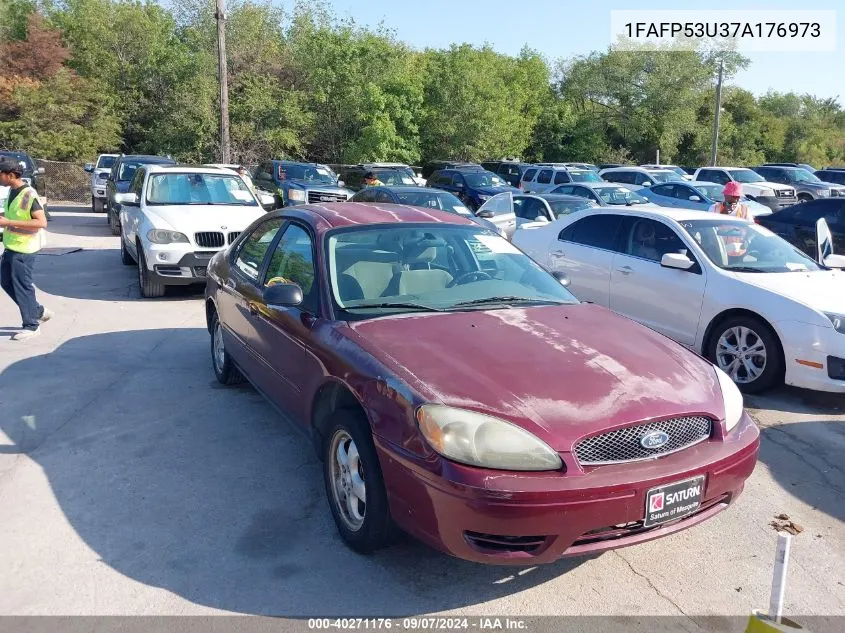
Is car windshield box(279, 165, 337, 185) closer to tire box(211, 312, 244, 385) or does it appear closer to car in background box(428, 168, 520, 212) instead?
car in background box(428, 168, 520, 212)

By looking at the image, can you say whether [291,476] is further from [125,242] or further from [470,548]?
[125,242]

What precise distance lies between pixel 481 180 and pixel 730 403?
735 inches

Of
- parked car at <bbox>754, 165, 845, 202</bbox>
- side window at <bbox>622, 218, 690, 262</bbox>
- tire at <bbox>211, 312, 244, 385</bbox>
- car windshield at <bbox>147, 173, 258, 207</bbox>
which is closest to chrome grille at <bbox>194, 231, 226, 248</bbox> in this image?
car windshield at <bbox>147, 173, 258, 207</bbox>

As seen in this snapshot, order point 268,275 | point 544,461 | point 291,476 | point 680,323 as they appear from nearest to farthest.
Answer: point 544,461 < point 291,476 < point 268,275 < point 680,323

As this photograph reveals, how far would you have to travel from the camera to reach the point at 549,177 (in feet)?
84.1

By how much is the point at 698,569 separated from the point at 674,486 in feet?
2.56

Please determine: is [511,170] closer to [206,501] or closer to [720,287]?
[720,287]

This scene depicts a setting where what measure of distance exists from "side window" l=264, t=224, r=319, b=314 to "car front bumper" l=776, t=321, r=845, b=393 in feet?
13.3

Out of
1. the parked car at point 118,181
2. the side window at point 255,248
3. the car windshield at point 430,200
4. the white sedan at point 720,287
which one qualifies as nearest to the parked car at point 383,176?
the car windshield at point 430,200

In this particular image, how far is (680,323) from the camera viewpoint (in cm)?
710

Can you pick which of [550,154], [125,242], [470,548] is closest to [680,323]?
[470,548]

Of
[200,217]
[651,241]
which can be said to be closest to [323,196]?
[200,217]

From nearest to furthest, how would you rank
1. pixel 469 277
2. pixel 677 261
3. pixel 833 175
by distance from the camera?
pixel 469 277
pixel 677 261
pixel 833 175

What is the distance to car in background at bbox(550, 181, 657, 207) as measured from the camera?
1822 centimetres
